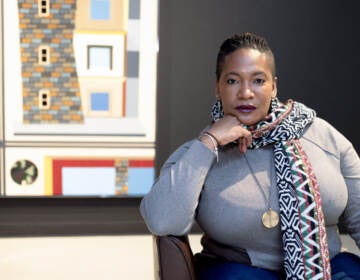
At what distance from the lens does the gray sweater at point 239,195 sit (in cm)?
130

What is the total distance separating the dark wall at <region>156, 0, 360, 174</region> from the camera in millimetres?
3594

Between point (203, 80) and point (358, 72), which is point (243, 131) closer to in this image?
point (203, 80)

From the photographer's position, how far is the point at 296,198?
4.41 feet

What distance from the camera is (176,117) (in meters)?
3.66

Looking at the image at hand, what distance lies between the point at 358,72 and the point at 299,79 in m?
0.51

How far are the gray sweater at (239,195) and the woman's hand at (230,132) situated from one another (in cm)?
4

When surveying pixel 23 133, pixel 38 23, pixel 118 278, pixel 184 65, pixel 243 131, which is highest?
A: pixel 38 23

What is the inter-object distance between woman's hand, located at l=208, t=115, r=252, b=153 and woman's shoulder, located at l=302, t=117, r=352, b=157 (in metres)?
0.21

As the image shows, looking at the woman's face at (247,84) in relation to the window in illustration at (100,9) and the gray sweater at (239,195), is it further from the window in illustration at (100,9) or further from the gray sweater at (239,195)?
the window in illustration at (100,9)

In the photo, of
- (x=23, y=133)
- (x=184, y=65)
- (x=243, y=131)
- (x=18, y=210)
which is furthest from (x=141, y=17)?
(x=243, y=131)

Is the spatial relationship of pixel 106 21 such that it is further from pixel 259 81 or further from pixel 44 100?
pixel 259 81

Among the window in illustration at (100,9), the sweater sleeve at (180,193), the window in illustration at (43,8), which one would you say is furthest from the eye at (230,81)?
the window in illustration at (43,8)

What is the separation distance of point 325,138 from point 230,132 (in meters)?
0.33

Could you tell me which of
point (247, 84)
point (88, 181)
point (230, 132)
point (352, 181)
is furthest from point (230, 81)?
point (88, 181)
